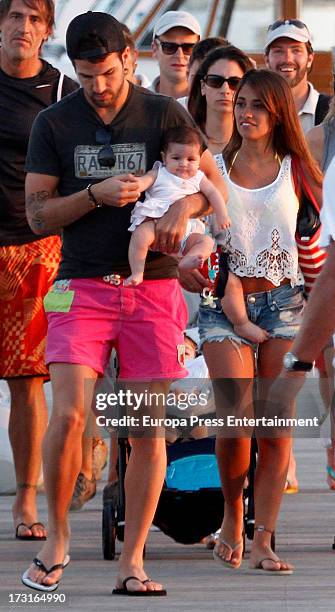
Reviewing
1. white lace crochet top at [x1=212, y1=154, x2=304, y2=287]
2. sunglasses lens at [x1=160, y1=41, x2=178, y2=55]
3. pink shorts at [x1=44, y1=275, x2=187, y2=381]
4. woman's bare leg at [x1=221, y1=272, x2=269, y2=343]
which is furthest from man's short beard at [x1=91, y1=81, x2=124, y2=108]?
sunglasses lens at [x1=160, y1=41, x2=178, y2=55]

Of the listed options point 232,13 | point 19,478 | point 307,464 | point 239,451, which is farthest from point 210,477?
point 232,13

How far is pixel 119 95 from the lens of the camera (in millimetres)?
6004

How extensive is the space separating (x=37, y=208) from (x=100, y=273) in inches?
13.1

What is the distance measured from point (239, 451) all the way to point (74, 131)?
4.51 feet

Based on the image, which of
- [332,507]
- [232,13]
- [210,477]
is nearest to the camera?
[210,477]

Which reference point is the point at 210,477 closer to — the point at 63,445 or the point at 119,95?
the point at 63,445

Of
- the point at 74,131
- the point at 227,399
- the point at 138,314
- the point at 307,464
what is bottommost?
the point at 307,464

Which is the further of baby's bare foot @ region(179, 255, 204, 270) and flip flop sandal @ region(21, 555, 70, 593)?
baby's bare foot @ region(179, 255, 204, 270)

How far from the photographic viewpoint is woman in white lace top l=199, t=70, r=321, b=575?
6.42m

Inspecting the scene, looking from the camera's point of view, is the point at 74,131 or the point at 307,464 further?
the point at 307,464

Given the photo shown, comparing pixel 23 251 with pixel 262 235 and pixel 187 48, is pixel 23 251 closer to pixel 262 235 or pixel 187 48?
pixel 262 235

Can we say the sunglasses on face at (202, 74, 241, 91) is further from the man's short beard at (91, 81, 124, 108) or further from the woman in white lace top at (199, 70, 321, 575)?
the man's short beard at (91, 81, 124, 108)

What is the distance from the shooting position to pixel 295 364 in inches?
189

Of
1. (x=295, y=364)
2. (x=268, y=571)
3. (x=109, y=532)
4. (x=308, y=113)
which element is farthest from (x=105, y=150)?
(x=308, y=113)
